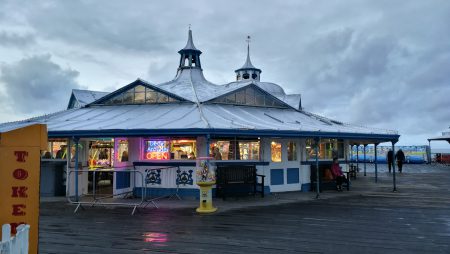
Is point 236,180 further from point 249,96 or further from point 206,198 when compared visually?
point 249,96

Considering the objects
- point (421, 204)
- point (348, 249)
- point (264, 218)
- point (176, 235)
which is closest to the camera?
point (348, 249)

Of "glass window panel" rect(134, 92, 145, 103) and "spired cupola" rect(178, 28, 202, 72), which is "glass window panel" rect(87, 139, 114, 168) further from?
"spired cupola" rect(178, 28, 202, 72)

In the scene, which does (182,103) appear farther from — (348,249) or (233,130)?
(348,249)

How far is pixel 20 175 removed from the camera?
4.31 m

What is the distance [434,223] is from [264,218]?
3994 millimetres

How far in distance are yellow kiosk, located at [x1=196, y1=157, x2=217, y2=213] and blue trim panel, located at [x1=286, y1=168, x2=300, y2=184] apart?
5017 mm

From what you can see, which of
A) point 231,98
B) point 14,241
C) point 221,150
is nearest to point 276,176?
point 221,150

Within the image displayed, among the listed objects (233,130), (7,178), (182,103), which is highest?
(182,103)

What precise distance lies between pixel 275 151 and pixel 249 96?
3.34 m

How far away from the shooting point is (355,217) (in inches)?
376

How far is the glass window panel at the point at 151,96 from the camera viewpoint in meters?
16.3

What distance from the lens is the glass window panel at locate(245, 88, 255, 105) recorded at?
16922mm

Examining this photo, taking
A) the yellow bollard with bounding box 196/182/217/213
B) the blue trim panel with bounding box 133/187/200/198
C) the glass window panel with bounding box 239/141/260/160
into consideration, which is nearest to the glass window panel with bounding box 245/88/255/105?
the glass window panel with bounding box 239/141/260/160

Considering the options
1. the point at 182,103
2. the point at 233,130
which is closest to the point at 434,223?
the point at 233,130
